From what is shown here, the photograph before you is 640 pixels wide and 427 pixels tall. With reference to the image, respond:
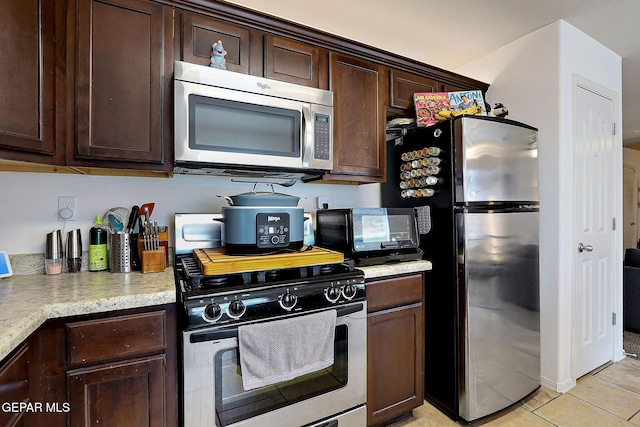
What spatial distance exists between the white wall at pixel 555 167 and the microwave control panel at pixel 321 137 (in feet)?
4.99

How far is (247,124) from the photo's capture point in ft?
5.14

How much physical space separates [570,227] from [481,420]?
1359 millimetres

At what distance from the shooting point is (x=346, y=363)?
1.49 m

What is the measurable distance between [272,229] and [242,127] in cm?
53

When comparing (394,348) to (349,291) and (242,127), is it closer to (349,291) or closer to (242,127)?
→ (349,291)

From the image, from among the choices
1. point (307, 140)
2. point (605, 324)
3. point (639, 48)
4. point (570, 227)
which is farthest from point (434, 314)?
point (639, 48)

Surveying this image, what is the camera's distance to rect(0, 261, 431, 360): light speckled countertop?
887 millimetres

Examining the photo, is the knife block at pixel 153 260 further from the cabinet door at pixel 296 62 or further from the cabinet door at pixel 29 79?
the cabinet door at pixel 296 62

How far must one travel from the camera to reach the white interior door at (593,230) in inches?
85.9

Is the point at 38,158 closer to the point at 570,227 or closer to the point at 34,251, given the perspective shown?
the point at 34,251

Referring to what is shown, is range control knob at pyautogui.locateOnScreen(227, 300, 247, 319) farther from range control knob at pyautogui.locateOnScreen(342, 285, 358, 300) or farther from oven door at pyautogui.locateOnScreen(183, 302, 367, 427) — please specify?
A: range control knob at pyautogui.locateOnScreen(342, 285, 358, 300)

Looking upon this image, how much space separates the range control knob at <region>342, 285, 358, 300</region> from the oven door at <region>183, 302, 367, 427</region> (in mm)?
43

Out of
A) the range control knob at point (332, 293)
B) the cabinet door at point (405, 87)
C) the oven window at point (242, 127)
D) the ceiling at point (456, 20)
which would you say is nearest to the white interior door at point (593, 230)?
the ceiling at point (456, 20)

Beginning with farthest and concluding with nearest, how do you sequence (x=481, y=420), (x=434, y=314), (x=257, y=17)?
(x=434, y=314)
(x=481, y=420)
(x=257, y=17)
